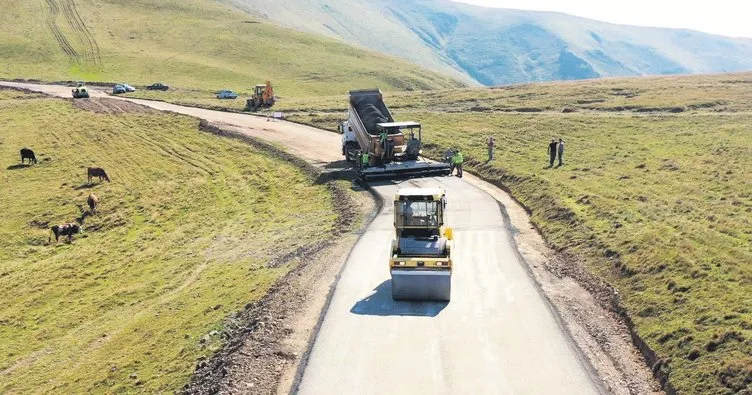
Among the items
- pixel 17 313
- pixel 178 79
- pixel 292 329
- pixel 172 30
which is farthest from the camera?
pixel 172 30

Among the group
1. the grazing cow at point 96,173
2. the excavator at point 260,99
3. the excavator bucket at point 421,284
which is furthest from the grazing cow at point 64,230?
the excavator at point 260,99

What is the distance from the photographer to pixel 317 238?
30.4m

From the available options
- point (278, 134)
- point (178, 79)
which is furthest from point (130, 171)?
point (178, 79)

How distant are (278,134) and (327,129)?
6968mm

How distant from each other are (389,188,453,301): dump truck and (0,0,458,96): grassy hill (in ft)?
307

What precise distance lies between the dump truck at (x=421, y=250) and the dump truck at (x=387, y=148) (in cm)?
1867

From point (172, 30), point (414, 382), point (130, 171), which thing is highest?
point (172, 30)

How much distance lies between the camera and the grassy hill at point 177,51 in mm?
117500

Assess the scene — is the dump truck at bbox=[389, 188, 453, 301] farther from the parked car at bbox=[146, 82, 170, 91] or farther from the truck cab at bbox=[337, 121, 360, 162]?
the parked car at bbox=[146, 82, 170, 91]

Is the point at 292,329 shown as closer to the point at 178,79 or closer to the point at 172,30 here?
the point at 178,79

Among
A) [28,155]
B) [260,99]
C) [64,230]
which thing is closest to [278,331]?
[64,230]

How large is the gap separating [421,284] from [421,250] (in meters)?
1.31

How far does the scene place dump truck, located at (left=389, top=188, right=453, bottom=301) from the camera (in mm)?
20672

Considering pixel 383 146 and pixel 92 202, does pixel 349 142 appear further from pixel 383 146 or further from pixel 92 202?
pixel 92 202
